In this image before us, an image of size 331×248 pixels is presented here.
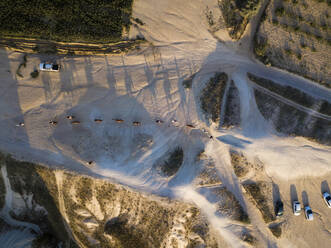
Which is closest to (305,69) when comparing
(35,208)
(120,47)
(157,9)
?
(157,9)

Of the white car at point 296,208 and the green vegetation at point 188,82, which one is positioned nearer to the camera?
the white car at point 296,208

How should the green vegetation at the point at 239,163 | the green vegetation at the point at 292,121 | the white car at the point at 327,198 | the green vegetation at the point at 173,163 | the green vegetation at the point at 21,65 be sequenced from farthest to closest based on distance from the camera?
the white car at the point at 327,198 < the green vegetation at the point at 292,121 < the green vegetation at the point at 21,65 < the green vegetation at the point at 239,163 < the green vegetation at the point at 173,163

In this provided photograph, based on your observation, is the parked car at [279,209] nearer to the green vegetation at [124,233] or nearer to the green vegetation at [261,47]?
the green vegetation at [124,233]

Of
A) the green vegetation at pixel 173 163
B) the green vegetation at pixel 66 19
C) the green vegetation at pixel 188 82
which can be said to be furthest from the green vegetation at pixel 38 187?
the green vegetation at pixel 188 82

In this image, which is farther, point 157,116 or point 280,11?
point 157,116

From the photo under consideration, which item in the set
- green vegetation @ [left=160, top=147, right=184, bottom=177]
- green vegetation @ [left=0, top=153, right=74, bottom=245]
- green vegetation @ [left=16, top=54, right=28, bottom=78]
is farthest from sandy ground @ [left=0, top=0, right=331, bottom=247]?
green vegetation @ [left=0, top=153, right=74, bottom=245]

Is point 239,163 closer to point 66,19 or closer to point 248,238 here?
point 248,238

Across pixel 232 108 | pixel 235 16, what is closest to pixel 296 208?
pixel 232 108
